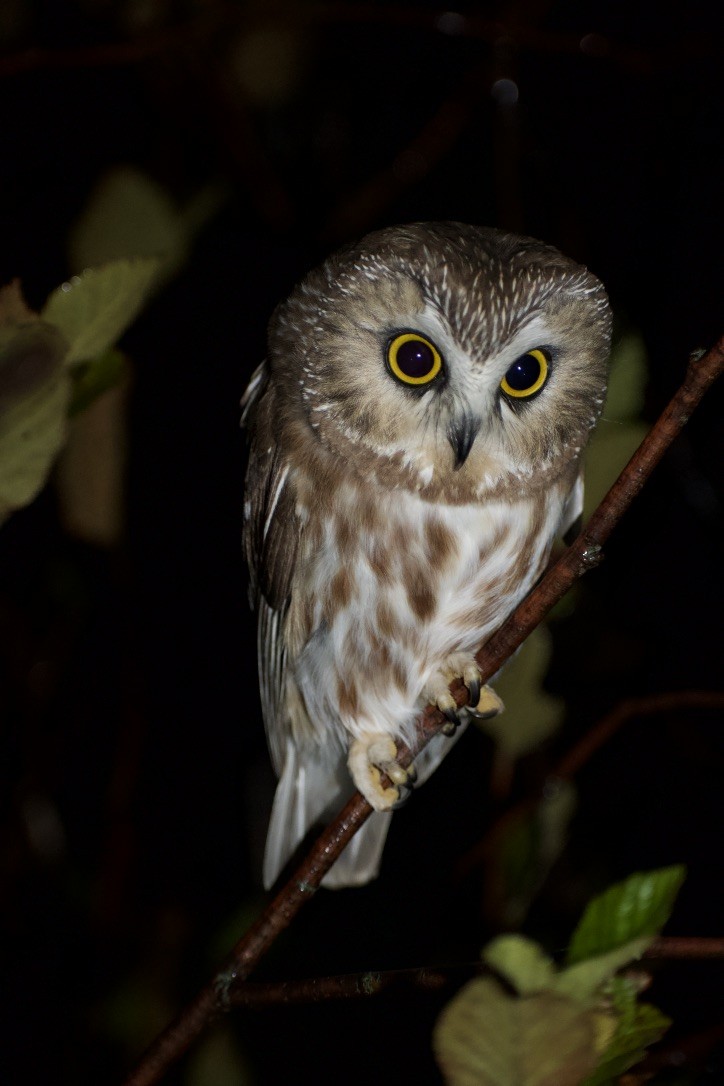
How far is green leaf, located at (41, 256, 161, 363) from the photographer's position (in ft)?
2.18

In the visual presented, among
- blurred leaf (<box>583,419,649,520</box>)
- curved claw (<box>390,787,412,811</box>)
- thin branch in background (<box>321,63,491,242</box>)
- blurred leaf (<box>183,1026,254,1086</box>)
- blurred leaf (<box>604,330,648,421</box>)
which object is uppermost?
thin branch in background (<box>321,63,491,242</box>)

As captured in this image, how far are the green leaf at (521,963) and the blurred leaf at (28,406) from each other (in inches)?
16.6

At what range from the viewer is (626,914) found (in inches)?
28.4

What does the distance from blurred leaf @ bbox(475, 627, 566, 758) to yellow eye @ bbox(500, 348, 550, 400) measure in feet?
1.04

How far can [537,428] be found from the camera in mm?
1323

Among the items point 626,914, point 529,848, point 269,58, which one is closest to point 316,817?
point 529,848

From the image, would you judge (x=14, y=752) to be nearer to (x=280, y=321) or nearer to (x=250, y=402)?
(x=250, y=402)

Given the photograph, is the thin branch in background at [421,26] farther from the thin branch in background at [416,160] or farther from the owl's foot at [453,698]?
the owl's foot at [453,698]

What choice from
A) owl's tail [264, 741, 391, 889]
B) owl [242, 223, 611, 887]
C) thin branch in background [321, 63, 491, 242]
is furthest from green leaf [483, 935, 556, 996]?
thin branch in background [321, 63, 491, 242]

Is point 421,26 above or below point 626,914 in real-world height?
above

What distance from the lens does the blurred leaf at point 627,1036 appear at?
685 mm

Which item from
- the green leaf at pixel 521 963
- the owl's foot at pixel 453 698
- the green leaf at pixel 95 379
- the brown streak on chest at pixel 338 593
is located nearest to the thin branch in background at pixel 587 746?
the owl's foot at pixel 453 698

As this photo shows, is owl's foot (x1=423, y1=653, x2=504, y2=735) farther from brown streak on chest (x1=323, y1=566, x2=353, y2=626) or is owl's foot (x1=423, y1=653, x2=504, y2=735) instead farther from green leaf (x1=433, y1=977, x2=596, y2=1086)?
green leaf (x1=433, y1=977, x2=596, y2=1086)

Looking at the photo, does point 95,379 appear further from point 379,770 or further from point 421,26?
point 421,26
